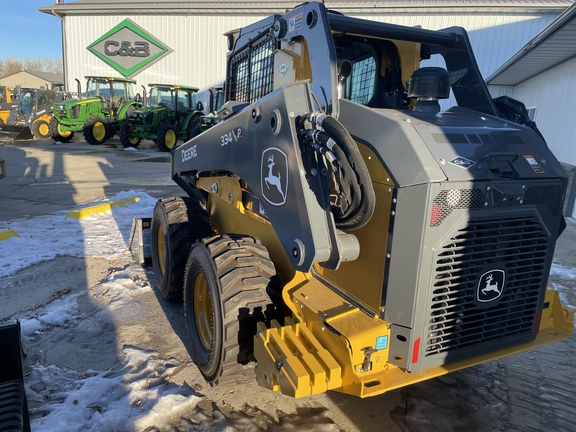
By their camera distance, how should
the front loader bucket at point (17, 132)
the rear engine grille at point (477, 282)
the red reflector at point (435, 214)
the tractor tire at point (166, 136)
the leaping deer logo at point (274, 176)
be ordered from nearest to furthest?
the red reflector at point (435, 214)
the rear engine grille at point (477, 282)
the leaping deer logo at point (274, 176)
the tractor tire at point (166, 136)
the front loader bucket at point (17, 132)

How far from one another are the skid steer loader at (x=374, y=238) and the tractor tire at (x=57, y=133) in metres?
19.2

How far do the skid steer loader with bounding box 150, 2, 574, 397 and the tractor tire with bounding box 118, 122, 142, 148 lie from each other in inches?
655

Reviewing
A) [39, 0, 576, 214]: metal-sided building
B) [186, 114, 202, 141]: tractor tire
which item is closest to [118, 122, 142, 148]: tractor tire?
[186, 114, 202, 141]: tractor tire

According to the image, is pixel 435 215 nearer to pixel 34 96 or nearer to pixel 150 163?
pixel 150 163

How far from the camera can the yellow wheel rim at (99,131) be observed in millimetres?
18906

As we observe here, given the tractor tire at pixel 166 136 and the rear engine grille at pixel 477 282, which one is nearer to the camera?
the rear engine grille at pixel 477 282

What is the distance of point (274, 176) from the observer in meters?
2.63

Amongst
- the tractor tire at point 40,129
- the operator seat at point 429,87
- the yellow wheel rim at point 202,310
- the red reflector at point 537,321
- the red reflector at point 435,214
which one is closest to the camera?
the red reflector at point 435,214

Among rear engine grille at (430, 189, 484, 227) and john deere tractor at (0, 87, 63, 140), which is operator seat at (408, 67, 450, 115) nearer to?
rear engine grille at (430, 189, 484, 227)

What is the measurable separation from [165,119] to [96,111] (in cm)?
346

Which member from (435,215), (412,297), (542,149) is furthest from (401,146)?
(542,149)

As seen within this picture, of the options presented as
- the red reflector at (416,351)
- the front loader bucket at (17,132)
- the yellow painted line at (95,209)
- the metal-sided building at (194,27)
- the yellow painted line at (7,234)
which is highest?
the metal-sided building at (194,27)

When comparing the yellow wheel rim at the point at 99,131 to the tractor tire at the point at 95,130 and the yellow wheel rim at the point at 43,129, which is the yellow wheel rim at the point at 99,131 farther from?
the yellow wheel rim at the point at 43,129

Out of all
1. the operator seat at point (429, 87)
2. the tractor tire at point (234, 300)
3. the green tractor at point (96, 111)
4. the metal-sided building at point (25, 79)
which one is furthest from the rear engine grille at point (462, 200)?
the metal-sided building at point (25, 79)
